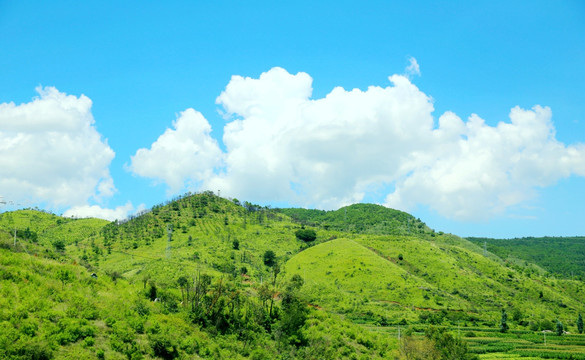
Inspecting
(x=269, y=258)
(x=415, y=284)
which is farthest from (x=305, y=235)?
(x=415, y=284)

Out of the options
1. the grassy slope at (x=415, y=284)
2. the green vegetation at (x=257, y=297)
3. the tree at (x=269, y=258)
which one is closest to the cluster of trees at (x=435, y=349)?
the green vegetation at (x=257, y=297)

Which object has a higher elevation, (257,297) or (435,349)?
(257,297)

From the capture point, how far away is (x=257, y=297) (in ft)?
223

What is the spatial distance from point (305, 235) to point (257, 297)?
112 m

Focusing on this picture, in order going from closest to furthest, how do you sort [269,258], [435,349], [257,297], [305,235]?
[435,349] → [257,297] → [269,258] → [305,235]

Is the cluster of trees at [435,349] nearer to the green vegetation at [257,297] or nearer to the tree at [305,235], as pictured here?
the green vegetation at [257,297]

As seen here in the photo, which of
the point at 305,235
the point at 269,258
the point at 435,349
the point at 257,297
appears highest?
the point at 305,235

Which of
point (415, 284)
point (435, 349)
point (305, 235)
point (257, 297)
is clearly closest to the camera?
point (435, 349)

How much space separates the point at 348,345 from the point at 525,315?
288 feet

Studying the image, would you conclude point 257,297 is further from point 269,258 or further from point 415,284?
point 269,258

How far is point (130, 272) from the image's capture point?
10462 cm

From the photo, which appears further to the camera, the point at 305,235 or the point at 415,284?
the point at 305,235

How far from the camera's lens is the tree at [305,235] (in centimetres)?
17925

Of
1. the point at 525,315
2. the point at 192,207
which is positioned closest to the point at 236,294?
the point at 525,315
